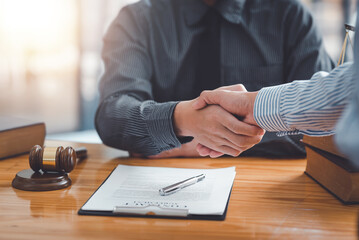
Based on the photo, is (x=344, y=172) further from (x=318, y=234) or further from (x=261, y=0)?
(x=261, y=0)

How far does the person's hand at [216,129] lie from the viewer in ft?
3.40

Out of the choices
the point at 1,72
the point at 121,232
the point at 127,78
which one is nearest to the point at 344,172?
the point at 121,232

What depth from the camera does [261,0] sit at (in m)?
1.60

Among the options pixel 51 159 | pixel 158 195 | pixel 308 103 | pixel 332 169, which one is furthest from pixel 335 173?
pixel 51 159

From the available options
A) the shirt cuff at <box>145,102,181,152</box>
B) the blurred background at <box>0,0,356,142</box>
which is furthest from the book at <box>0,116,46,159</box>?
the blurred background at <box>0,0,356,142</box>

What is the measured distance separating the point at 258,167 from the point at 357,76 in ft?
1.86

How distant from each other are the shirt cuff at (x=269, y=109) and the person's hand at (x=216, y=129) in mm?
53

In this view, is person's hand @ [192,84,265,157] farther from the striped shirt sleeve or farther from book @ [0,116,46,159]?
book @ [0,116,46,159]

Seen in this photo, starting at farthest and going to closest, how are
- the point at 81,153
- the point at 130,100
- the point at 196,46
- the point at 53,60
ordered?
the point at 53,60, the point at 196,46, the point at 130,100, the point at 81,153

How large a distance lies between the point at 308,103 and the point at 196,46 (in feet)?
2.71

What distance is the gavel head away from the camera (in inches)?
36.5

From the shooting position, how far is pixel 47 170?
0.95 metres

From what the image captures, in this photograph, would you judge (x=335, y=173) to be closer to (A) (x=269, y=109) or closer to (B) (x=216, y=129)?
(A) (x=269, y=109)

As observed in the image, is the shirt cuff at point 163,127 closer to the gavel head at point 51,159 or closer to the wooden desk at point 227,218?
the wooden desk at point 227,218
